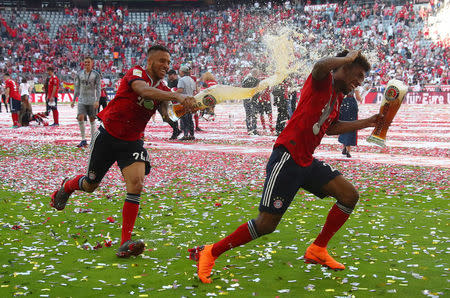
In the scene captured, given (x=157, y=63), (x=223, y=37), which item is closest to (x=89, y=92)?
(x=157, y=63)

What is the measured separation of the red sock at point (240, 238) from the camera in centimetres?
409

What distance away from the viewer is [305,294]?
3.77 meters

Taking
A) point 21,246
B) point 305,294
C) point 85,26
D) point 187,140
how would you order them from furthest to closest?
point 85,26
point 187,140
point 21,246
point 305,294

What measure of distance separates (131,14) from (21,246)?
2038 inches

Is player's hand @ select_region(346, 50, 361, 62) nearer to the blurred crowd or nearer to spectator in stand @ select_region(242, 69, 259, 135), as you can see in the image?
spectator in stand @ select_region(242, 69, 259, 135)

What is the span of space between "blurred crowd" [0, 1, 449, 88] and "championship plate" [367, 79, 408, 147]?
111 feet

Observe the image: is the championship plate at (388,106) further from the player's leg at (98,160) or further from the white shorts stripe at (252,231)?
the player's leg at (98,160)

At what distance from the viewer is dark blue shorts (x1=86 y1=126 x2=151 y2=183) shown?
4.93m

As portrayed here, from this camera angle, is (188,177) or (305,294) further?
(188,177)

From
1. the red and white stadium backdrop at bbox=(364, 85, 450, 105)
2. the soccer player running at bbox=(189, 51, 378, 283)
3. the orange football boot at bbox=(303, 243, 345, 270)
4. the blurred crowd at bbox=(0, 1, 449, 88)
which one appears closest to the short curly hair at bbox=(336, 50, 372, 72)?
the soccer player running at bbox=(189, 51, 378, 283)

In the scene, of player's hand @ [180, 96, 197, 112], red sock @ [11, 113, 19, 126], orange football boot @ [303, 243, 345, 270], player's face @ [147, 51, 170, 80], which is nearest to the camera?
player's hand @ [180, 96, 197, 112]

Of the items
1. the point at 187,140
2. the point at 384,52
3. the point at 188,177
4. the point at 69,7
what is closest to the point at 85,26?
the point at 69,7

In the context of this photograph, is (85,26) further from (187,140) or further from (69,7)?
(187,140)

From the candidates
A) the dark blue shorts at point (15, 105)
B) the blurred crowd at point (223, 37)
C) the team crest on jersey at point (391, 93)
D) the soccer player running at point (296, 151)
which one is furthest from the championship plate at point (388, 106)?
the blurred crowd at point (223, 37)
